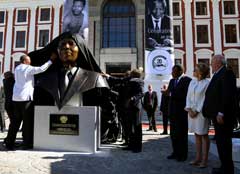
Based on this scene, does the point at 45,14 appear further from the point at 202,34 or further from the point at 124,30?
the point at 202,34

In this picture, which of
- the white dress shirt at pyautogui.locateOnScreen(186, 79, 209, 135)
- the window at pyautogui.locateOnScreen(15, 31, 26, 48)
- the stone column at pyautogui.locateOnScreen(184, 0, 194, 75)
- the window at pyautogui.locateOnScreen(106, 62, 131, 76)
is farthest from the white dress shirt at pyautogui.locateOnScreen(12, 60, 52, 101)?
the window at pyautogui.locateOnScreen(15, 31, 26, 48)

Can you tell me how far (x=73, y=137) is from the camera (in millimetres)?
5168

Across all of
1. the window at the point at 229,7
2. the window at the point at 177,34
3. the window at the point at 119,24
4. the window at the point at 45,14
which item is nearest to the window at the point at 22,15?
the window at the point at 45,14

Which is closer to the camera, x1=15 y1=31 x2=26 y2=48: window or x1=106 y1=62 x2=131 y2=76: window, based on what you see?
x1=106 y1=62 x2=131 y2=76: window

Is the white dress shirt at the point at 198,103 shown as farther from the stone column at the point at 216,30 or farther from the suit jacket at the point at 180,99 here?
the stone column at the point at 216,30

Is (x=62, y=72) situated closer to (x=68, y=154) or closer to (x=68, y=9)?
(x=68, y=154)

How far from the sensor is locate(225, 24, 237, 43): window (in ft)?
93.7

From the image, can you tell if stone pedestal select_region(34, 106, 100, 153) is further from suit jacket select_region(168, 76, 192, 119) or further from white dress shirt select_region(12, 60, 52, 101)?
suit jacket select_region(168, 76, 192, 119)

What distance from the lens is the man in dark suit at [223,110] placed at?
3.83 metres

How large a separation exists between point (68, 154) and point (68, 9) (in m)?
20.7

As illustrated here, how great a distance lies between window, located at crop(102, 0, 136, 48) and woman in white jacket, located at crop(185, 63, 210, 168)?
2516cm

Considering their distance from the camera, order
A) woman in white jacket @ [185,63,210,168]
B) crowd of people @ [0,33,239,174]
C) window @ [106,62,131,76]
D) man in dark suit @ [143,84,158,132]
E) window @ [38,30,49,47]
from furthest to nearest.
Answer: window @ [38,30,49,47] → window @ [106,62,131,76] → man in dark suit @ [143,84,158,132] → woman in white jacket @ [185,63,210,168] → crowd of people @ [0,33,239,174]

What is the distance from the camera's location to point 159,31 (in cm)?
2255

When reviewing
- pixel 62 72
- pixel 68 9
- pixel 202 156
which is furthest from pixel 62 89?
pixel 68 9
